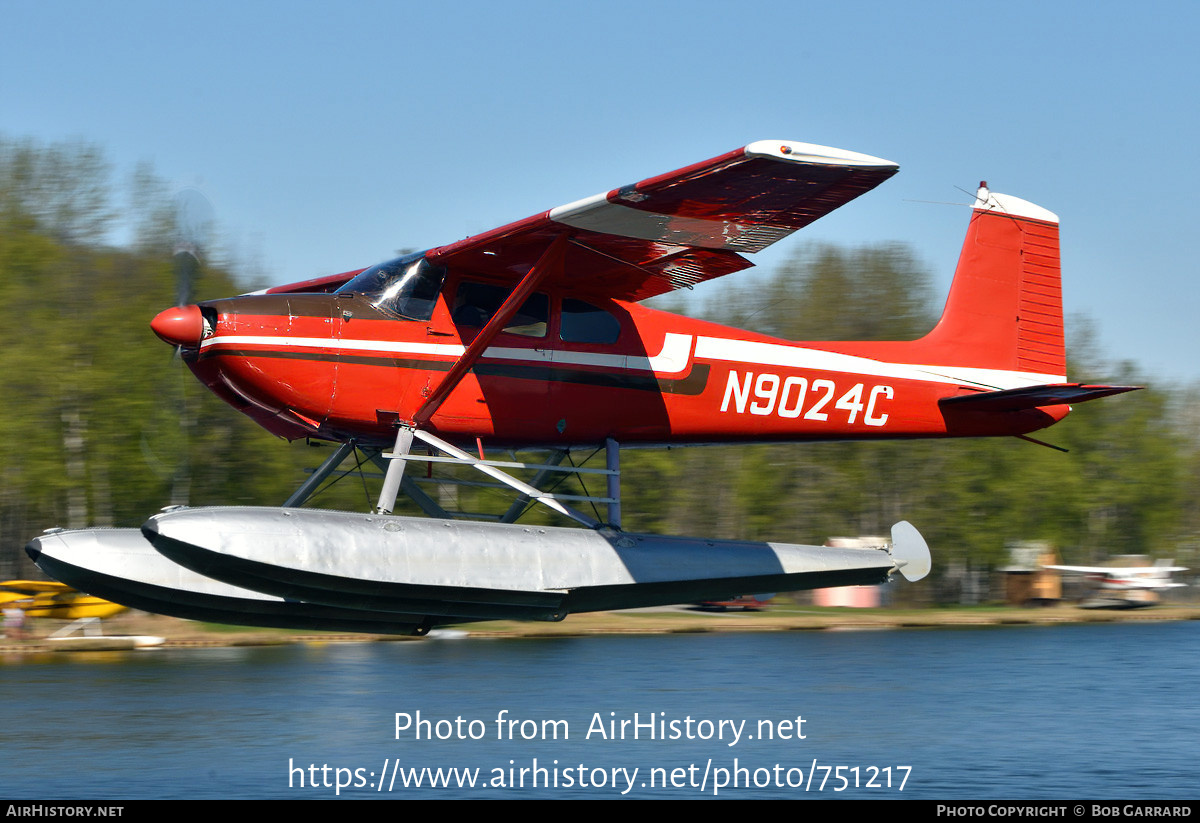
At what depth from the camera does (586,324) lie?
31.3ft

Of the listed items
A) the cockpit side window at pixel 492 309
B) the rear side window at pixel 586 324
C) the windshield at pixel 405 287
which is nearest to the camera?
the windshield at pixel 405 287

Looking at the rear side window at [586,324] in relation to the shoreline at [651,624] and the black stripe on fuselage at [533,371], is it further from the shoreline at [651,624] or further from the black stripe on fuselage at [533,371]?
the shoreline at [651,624]

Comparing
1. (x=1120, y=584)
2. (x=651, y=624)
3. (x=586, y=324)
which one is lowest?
(x=1120, y=584)

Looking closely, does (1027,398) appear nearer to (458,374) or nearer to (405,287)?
(458,374)

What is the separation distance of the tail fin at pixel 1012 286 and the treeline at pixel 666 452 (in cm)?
1223

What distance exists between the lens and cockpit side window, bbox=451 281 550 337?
9.17 metres

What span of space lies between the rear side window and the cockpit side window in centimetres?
18

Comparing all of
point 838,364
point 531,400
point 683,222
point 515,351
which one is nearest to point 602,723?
point 838,364

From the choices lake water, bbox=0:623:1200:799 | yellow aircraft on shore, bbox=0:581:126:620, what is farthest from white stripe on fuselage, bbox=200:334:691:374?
yellow aircraft on shore, bbox=0:581:126:620

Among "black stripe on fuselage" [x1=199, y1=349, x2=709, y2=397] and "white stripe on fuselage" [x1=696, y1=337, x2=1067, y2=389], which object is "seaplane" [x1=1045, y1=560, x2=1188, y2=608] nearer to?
"white stripe on fuselage" [x1=696, y1=337, x2=1067, y2=389]

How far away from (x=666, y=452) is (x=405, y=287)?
98.0 ft

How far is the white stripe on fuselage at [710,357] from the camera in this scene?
8.77 metres

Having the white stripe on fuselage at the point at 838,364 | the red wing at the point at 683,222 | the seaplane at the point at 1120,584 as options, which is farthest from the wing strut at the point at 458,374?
the seaplane at the point at 1120,584
